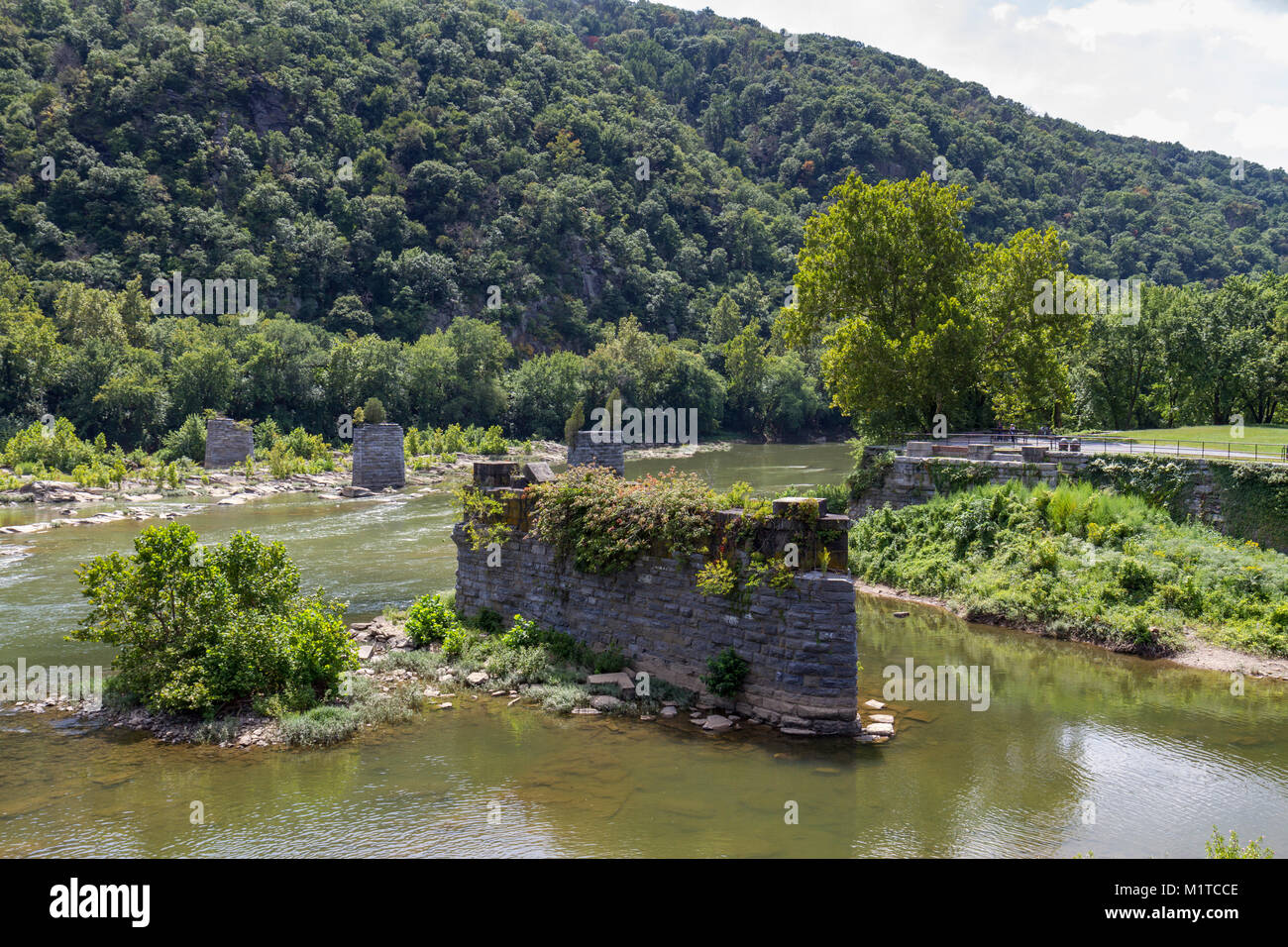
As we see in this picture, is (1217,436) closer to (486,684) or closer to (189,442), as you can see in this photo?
(486,684)

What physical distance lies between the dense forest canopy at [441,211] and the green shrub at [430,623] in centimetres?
2083

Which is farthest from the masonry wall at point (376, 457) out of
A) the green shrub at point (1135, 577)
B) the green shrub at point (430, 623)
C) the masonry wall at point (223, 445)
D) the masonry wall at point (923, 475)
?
the green shrub at point (1135, 577)

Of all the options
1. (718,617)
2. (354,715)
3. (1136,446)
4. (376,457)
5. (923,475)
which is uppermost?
(1136,446)

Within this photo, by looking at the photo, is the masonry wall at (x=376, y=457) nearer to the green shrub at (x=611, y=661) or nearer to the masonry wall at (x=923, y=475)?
the masonry wall at (x=923, y=475)

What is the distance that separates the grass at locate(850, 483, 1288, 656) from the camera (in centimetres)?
1642

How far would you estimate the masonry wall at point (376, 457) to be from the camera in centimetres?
4462

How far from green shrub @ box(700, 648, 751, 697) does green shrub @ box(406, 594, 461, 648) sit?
212 inches

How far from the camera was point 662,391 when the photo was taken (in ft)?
267

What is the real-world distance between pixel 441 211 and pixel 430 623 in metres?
98.5

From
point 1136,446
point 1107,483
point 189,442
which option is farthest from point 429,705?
point 189,442

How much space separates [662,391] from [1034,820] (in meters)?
72.8

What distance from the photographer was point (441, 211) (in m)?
105

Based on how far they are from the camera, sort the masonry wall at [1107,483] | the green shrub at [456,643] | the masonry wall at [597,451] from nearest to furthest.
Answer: the green shrub at [456,643]
the masonry wall at [1107,483]
the masonry wall at [597,451]

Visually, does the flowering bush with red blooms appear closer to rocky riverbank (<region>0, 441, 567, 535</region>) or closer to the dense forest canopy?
rocky riverbank (<region>0, 441, 567, 535</region>)
